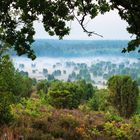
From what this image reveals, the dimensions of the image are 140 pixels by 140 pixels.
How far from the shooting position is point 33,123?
76.3ft

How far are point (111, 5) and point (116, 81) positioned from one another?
38.5 m

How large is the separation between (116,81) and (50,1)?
39784mm

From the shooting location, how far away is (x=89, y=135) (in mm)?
21969

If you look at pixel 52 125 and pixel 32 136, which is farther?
pixel 52 125

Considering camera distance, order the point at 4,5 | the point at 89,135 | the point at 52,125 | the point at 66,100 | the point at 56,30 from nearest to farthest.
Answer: the point at 4,5 < the point at 56,30 < the point at 89,135 < the point at 52,125 < the point at 66,100

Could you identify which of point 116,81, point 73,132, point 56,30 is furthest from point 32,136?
point 116,81

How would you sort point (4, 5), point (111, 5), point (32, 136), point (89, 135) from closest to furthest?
point (4, 5)
point (111, 5)
point (32, 136)
point (89, 135)

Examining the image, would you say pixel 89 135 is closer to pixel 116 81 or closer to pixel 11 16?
pixel 11 16

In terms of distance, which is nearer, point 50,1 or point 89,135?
point 50,1

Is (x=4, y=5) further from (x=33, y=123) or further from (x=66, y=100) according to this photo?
(x=66, y=100)

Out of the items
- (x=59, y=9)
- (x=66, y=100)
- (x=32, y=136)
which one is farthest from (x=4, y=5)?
(x=66, y=100)

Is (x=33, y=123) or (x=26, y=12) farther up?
(x=26, y=12)

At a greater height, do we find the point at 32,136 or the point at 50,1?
the point at 50,1

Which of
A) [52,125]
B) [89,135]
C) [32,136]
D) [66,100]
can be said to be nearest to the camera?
[32,136]
